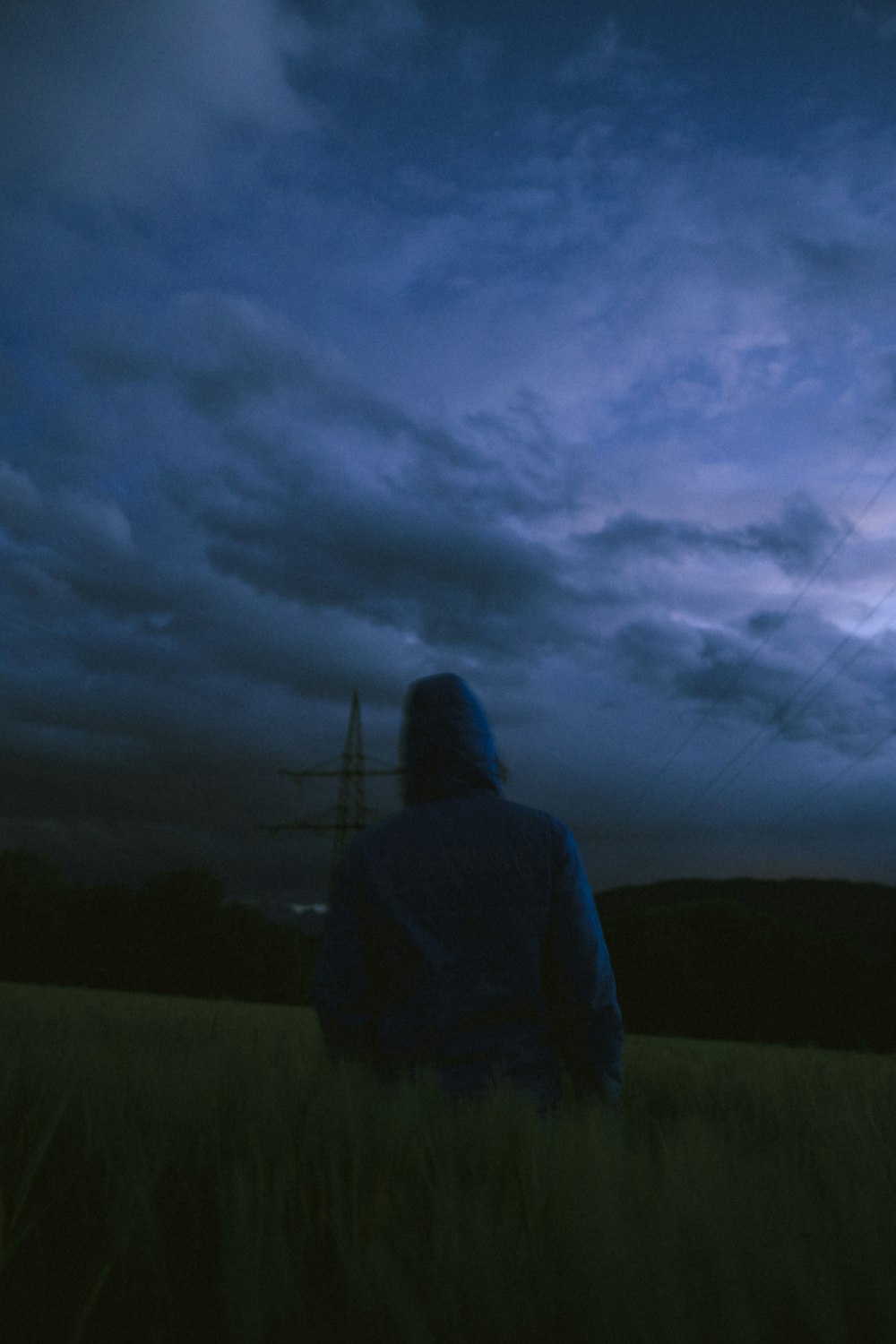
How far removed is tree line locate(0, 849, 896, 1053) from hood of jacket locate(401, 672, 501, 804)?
89.5 ft

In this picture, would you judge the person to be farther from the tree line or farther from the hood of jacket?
the tree line

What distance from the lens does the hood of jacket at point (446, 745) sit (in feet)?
10.2

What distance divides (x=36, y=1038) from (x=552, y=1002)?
2024 millimetres

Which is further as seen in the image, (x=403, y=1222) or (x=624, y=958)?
(x=624, y=958)

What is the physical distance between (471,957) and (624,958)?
35.8 metres

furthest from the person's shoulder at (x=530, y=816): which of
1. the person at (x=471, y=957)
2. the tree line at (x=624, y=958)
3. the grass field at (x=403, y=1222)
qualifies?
the tree line at (x=624, y=958)

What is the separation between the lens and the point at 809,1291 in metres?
0.71

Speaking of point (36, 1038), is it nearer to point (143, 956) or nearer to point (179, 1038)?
point (179, 1038)

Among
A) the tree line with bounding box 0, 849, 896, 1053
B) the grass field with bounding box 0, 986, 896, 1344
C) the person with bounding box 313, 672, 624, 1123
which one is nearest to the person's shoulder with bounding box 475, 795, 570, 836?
the person with bounding box 313, 672, 624, 1123

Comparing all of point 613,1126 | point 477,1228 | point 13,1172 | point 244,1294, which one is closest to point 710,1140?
point 613,1126

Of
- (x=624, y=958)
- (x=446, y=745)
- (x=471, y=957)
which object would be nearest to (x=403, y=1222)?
(x=471, y=957)

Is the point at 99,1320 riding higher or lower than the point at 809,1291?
lower

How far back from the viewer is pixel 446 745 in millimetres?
3111

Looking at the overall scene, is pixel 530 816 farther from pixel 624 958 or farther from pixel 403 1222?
pixel 624 958
